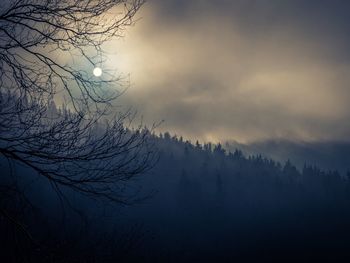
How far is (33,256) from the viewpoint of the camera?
5.54 m

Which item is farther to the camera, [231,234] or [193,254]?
[231,234]

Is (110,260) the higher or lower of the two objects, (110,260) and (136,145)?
the lower

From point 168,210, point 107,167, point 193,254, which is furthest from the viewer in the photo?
point 168,210

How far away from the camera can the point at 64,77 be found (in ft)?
16.8


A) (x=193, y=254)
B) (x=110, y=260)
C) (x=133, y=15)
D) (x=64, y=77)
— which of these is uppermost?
(x=133, y=15)

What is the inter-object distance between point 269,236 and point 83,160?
13890 cm

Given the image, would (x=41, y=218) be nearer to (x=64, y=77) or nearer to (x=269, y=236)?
(x=64, y=77)

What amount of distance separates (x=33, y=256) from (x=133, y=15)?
12.5ft

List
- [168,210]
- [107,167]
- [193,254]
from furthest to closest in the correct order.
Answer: [168,210], [193,254], [107,167]

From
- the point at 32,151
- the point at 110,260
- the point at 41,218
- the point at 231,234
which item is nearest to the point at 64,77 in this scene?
the point at 32,151

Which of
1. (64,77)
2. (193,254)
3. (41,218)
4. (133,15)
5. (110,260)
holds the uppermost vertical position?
(133,15)

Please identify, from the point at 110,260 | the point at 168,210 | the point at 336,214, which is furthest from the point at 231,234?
the point at 110,260

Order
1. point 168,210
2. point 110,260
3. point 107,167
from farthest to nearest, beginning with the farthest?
point 168,210 → point 110,260 → point 107,167

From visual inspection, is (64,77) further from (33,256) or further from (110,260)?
(110,260)
